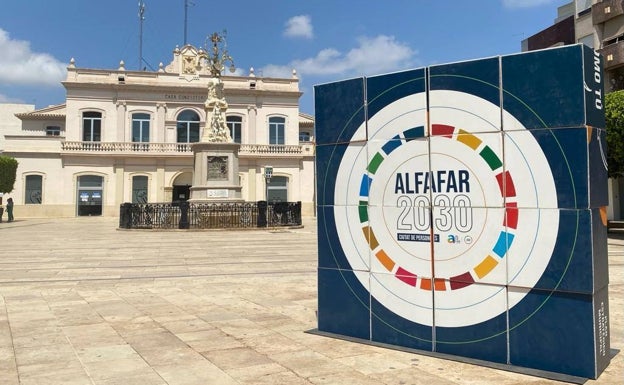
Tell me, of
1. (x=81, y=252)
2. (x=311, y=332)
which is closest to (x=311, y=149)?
(x=81, y=252)

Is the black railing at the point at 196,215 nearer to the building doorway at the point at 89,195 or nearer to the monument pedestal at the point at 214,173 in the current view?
the monument pedestal at the point at 214,173

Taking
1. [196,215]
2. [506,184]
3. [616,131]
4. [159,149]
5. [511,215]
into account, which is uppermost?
[159,149]

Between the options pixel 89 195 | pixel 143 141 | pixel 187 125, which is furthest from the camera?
pixel 187 125

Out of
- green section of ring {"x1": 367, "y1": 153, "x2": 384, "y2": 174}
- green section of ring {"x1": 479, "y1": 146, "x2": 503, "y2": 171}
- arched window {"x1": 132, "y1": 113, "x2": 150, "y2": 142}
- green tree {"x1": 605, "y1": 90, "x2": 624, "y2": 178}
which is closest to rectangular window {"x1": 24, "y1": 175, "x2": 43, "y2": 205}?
arched window {"x1": 132, "y1": 113, "x2": 150, "y2": 142}

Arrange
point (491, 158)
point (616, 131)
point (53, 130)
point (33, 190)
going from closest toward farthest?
point (491, 158) → point (616, 131) → point (33, 190) → point (53, 130)

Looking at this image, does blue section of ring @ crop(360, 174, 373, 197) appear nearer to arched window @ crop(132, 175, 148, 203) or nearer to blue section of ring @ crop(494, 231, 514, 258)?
blue section of ring @ crop(494, 231, 514, 258)

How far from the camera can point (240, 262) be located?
12188 millimetres

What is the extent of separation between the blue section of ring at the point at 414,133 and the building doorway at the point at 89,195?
4026cm

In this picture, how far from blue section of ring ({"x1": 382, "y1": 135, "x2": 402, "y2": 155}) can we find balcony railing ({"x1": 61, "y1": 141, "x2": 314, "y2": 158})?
38311 millimetres

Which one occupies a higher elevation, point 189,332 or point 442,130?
point 442,130

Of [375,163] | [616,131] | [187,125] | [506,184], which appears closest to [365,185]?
[375,163]

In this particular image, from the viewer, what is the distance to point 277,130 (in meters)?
45.5

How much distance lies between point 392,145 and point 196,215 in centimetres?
1935

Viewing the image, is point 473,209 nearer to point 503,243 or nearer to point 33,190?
point 503,243
